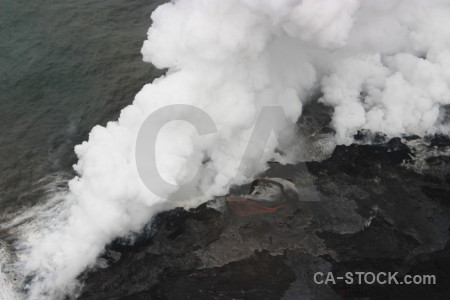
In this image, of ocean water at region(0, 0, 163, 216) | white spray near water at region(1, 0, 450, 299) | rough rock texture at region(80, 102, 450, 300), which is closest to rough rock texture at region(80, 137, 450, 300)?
rough rock texture at region(80, 102, 450, 300)

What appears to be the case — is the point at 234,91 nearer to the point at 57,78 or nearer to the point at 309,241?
the point at 309,241

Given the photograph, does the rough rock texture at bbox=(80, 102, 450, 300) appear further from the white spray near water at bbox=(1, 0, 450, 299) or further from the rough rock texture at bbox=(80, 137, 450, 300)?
the white spray near water at bbox=(1, 0, 450, 299)

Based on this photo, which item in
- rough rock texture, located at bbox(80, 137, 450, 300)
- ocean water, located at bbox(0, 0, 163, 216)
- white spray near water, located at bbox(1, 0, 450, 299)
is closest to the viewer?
rough rock texture, located at bbox(80, 137, 450, 300)

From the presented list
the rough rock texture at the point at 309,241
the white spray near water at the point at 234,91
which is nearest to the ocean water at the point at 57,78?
the white spray near water at the point at 234,91

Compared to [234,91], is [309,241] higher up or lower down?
lower down

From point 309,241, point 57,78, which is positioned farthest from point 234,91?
point 57,78

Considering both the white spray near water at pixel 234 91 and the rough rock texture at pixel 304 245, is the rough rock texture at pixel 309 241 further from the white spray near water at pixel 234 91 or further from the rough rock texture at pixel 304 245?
the white spray near water at pixel 234 91
